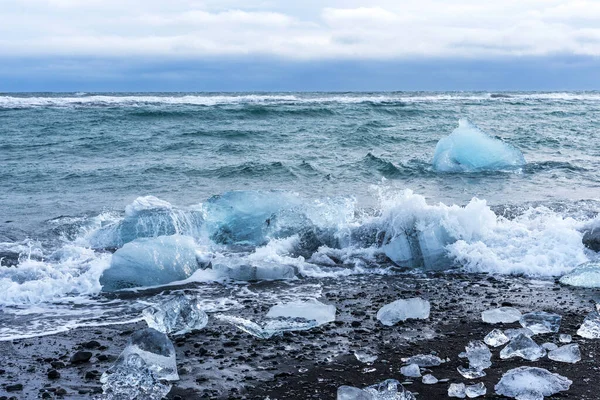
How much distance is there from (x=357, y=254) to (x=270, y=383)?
3169mm

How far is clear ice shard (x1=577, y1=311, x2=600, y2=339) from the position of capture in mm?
4117

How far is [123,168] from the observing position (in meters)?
12.4

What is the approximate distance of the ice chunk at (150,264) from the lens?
5.48 m

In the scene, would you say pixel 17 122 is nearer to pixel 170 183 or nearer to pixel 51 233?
pixel 170 183

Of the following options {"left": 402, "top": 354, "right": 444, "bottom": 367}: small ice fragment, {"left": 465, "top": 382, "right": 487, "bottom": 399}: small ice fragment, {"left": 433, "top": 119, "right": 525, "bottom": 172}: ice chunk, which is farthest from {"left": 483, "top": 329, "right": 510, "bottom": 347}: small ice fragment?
{"left": 433, "top": 119, "right": 525, "bottom": 172}: ice chunk

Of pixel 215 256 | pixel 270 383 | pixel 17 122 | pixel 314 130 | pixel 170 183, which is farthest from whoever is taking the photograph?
pixel 17 122

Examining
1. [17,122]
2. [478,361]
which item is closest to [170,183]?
[478,361]

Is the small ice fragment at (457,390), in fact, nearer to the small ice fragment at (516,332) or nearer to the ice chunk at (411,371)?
the ice chunk at (411,371)

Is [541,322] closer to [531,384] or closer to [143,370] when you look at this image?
[531,384]

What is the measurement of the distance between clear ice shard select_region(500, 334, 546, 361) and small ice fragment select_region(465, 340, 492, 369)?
0.34ft

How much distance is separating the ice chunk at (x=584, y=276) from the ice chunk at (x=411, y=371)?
8.10 ft

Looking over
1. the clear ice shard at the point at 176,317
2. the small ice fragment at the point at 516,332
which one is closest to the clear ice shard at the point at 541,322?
the small ice fragment at the point at 516,332

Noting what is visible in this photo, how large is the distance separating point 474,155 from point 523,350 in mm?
8831

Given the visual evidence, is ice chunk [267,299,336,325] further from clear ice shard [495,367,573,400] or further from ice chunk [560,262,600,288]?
ice chunk [560,262,600,288]
